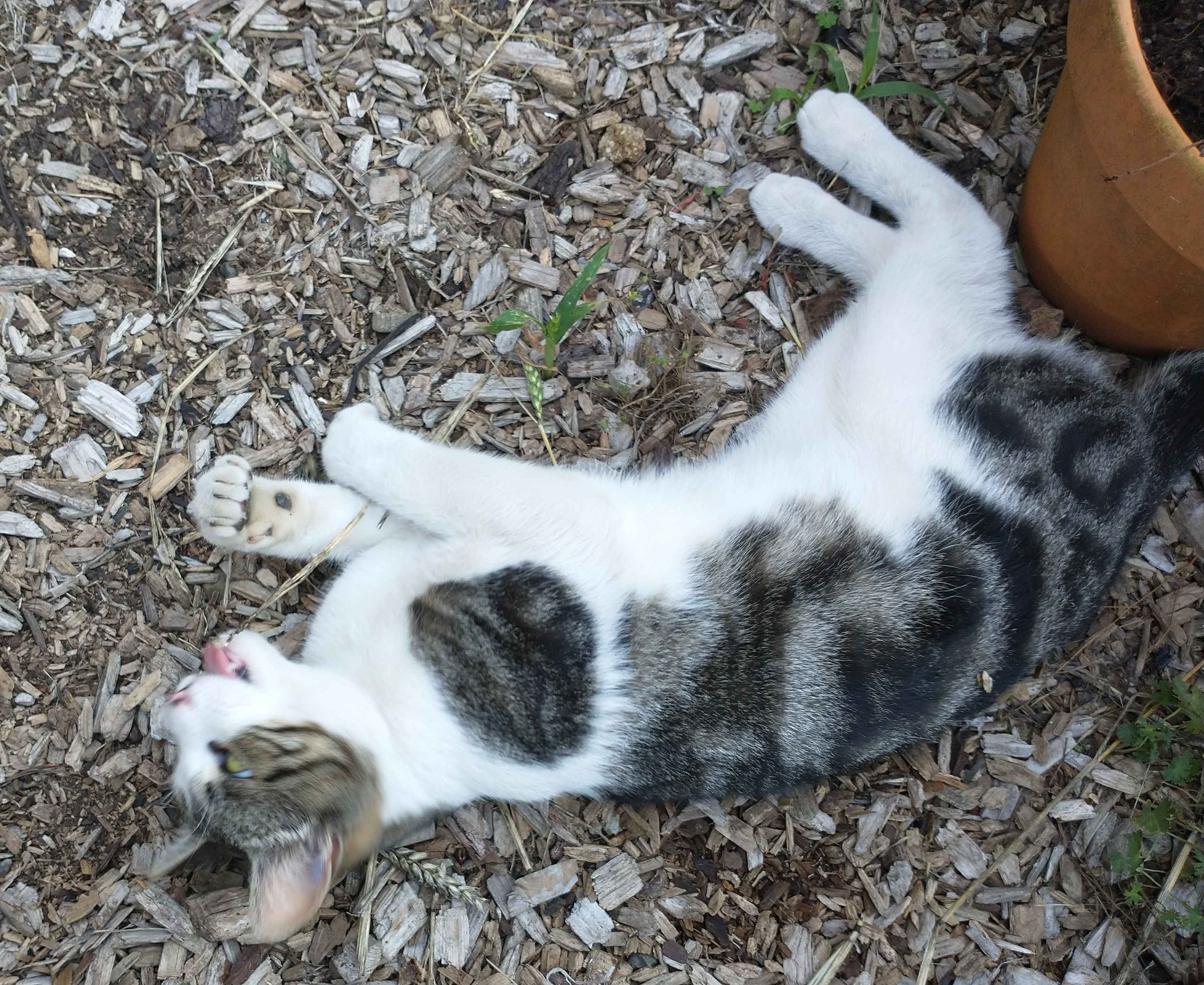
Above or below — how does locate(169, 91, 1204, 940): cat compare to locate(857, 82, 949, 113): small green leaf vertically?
below

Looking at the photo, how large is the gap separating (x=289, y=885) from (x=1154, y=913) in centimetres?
270

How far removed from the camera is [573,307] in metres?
2.87

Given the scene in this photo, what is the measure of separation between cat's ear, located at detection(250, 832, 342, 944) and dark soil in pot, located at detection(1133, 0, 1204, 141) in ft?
10.6

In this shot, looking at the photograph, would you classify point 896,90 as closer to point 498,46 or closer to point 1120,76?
point 1120,76

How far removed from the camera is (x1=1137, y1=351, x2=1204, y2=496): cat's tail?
2.74 meters

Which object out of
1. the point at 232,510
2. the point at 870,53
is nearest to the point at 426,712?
the point at 232,510

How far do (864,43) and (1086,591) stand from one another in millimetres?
2206

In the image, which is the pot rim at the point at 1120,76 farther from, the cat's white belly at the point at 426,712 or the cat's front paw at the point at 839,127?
the cat's white belly at the point at 426,712

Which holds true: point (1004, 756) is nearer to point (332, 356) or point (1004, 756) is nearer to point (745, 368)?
point (745, 368)

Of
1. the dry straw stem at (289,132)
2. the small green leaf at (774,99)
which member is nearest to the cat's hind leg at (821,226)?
the small green leaf at (774,99)

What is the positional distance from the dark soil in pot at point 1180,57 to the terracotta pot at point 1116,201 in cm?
24

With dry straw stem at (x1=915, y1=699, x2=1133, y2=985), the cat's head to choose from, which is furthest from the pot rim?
the cat's head

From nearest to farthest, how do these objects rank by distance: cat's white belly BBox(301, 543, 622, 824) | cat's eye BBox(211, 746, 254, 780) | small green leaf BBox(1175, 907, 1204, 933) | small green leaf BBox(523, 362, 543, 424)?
1. cat's eye BBox(211, 746, 254, 780)
2. cat's white belly BBox(301, 543, 622, 824)
3. small green leaf BBox(1175, 907, 1204, 933)
4. small green leaf BBox(523, 362, 543, 424)

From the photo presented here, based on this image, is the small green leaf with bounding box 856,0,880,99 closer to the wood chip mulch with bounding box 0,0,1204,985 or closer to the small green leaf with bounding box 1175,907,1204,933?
the wood chip mulch with bounding box 0,0,1204,985
